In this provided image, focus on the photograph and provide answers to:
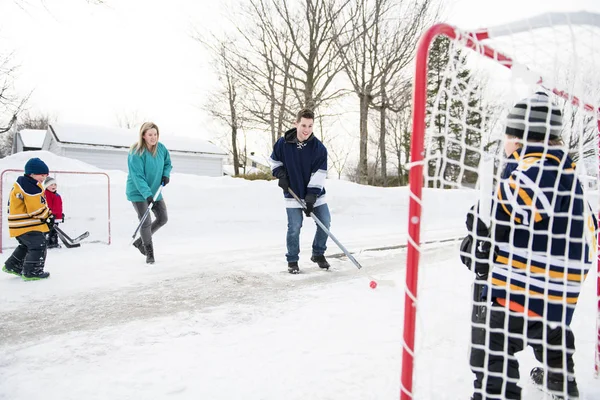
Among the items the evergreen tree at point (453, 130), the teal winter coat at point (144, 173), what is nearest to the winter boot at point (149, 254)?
the teal winter coat at point (144, 173)

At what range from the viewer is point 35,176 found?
434 cm

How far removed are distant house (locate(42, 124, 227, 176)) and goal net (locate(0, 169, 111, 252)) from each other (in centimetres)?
1344

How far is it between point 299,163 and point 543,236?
317 centimetres

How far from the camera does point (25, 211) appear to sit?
4.24m

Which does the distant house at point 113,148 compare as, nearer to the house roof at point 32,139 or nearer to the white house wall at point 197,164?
the white house wall at point 197,164

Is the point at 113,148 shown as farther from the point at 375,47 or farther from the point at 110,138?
the point at 375,47

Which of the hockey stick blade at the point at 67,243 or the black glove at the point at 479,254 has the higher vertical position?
the black glove at the point at 479,254

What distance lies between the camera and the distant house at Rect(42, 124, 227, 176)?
2055 centimetres

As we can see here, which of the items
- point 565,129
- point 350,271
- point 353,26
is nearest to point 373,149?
point 353,26

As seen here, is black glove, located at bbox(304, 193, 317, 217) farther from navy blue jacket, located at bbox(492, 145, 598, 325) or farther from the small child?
the small child

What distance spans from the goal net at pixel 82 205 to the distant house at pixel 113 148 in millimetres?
13441

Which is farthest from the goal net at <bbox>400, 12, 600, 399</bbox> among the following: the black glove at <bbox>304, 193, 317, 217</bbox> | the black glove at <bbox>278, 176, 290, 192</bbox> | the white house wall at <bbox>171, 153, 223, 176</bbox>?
the white house wall at <bbox>171, 153, 223, 176</bbox>

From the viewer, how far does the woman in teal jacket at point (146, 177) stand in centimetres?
505

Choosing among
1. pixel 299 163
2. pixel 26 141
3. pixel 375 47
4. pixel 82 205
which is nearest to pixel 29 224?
pixel 299 163
